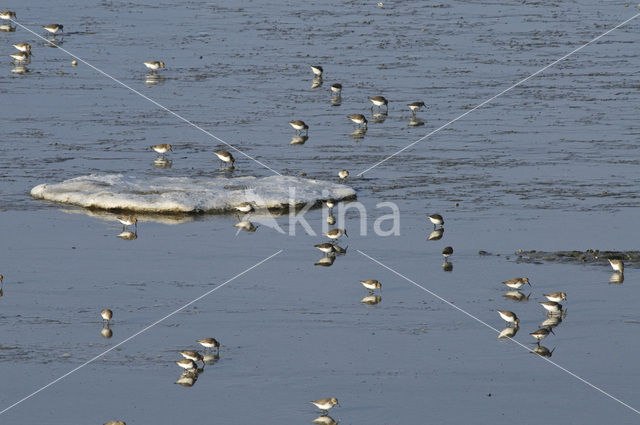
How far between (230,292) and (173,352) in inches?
111

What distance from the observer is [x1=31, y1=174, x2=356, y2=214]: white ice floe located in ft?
78.7

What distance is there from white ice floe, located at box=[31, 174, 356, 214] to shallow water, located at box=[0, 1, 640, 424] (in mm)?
514

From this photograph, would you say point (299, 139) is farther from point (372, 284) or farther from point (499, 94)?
point (372, 284)

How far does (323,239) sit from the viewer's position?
2205 cm

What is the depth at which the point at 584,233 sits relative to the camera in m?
22.2

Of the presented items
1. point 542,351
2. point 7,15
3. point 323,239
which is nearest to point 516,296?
point 542,351

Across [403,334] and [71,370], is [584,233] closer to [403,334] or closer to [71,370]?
[403,334]

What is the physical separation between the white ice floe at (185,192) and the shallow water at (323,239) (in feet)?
1.69

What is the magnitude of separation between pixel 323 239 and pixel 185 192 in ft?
12.6

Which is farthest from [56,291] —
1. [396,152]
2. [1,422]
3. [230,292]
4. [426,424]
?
[396,152]

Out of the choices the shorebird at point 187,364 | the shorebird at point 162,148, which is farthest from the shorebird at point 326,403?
the shorebird at point 162,148

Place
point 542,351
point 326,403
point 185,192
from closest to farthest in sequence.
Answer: point 326,403
point 542,351
point 185,192

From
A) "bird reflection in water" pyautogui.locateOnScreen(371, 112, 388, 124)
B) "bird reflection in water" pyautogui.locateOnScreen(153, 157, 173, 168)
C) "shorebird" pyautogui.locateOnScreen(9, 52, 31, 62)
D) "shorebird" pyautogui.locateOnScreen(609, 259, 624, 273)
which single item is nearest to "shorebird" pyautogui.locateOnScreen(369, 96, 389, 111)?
"bird reflection in water" pyautogui.locateOnScreen(371, 112, 388, 124)

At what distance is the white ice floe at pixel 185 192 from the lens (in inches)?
945
